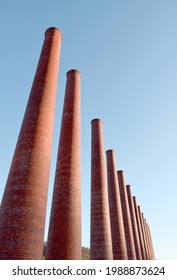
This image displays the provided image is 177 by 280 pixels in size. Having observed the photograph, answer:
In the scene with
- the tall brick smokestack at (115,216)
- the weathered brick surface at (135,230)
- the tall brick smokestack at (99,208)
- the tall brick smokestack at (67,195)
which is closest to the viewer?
the tall brick smokestack at (67,195)

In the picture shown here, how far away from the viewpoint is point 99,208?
1298cm

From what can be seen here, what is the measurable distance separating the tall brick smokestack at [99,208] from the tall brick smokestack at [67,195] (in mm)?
3868

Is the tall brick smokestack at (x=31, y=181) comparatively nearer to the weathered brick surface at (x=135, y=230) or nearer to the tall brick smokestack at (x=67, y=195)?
the tall brick smokestack at (x=67, y=195)

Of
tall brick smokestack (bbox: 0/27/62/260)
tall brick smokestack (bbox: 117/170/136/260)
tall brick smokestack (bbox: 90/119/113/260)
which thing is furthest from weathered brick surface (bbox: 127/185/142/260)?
tall brick smokestack (bbox: 0/27/62/260)

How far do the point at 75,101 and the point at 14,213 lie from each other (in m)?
7.11

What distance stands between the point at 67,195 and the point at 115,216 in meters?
8.61

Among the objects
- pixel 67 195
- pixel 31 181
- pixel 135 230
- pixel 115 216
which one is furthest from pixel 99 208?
pixel 135 230

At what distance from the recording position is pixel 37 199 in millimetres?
7086

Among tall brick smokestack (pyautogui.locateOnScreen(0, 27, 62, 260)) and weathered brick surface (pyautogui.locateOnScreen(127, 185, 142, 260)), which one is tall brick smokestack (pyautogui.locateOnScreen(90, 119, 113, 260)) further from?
weathered brick surface (pyautogui.locateOnScreen(127, 185, 142, 260))

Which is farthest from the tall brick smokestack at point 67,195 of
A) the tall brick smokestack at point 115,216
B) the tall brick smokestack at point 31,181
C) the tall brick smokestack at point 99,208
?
the tall brick smokestack at point 115,216

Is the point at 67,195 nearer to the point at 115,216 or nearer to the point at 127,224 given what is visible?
the point at 115,216

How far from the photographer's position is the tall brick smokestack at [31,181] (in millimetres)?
6211

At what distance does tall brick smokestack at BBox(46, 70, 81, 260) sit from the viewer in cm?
805

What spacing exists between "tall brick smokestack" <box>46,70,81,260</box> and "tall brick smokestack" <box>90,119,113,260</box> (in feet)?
12.7
